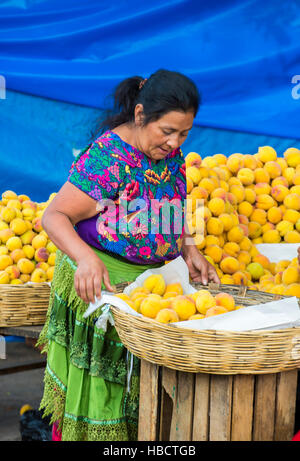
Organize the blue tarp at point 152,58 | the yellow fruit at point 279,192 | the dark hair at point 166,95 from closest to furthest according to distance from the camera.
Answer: the dark hair at point 166,95 < the yellow fruit at point 279,192 < the blue tarp at point 152,58

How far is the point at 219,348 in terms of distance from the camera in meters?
1.46

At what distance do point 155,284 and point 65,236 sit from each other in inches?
13.8

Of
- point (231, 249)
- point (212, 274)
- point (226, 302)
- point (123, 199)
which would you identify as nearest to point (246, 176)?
point (231, 249)

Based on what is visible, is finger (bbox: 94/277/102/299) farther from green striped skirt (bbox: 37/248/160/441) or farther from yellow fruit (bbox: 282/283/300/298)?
yellow fruit (bbox: 282/283/300/298)

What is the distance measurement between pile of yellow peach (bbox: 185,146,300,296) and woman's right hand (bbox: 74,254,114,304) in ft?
4.09

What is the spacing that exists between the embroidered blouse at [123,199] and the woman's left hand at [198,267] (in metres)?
0.22

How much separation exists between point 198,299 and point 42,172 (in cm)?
246

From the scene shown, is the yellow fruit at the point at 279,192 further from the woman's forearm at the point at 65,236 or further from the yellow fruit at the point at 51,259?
the woman's forearm at the point at 65,236

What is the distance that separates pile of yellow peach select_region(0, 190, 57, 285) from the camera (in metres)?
2.96

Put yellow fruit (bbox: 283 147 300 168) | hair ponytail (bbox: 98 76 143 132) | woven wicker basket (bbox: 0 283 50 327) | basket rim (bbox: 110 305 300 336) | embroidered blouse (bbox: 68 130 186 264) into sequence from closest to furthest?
basket rim (bbox: 110 305 300 336) < embroidered blouse (bbox: 68 130 186 264) < hair ponytail (bbox: 98 76 143 132) < woven wicker basket (bbox: 0 283 50 327) < yellow fruit (bbox: 283 147 300 168)

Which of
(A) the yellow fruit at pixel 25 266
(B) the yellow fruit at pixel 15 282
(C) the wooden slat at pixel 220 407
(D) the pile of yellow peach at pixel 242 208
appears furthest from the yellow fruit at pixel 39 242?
(C) the wooden slat at pixel 220 407

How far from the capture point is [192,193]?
10.1 ft

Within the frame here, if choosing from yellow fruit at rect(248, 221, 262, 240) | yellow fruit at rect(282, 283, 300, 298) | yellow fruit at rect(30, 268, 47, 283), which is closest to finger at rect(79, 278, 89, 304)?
yellow fruit at rect(282, 283, 300, 298)

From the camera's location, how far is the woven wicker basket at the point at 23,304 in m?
2.74
